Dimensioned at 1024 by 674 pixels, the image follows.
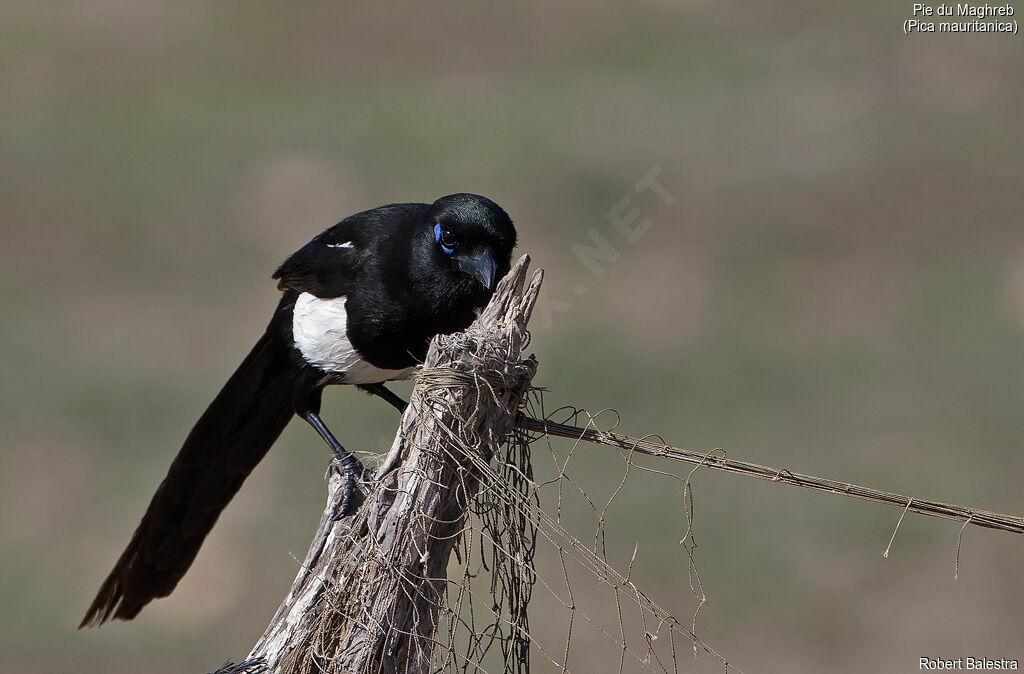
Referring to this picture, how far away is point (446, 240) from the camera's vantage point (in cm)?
372

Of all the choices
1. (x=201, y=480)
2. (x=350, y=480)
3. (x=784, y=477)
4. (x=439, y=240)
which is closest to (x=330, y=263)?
(x=439, y=240)

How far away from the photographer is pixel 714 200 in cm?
983

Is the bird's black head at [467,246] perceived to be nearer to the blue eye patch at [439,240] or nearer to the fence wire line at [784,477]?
the blue eye patch at [439,240]

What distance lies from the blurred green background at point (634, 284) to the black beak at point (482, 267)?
2984mm

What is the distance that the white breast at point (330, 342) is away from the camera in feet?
13.6

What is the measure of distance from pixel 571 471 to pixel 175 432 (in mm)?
2796

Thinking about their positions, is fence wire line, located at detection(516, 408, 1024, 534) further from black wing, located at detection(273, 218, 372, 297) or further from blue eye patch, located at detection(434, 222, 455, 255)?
black wing, located at detection(273, 218, 372, 297)

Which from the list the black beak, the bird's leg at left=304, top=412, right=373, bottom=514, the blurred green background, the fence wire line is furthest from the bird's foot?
the blurred green background

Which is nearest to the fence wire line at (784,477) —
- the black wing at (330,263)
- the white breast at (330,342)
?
the white breast at (330,342)

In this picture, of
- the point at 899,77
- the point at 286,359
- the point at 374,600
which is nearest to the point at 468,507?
the point at 374,600

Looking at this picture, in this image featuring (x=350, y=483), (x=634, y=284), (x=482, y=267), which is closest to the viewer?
(x=350, y=483)

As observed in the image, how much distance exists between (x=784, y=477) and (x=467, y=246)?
4.67ft

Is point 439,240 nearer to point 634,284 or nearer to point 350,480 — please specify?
point 350,480

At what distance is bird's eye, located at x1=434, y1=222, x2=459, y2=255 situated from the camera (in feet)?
12.2
